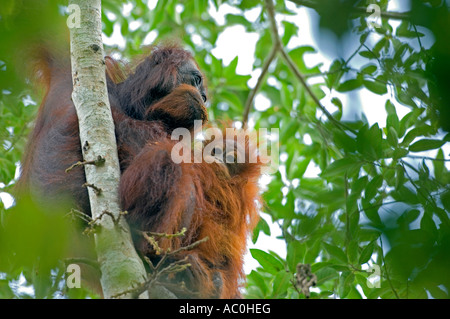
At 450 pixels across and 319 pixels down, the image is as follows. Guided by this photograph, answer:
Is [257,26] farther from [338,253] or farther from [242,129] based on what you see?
[338,253]

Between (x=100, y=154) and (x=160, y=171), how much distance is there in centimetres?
60

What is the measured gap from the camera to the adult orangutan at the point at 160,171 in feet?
11.0

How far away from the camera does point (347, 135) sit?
4.96 feet

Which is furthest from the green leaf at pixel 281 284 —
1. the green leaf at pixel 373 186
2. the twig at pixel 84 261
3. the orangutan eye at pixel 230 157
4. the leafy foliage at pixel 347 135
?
the twig at pixel 84 261

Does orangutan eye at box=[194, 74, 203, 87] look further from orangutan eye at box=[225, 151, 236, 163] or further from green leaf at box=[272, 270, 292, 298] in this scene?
green leaf at box=[272, 270, 292, 298]

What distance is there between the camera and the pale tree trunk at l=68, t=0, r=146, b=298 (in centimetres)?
241

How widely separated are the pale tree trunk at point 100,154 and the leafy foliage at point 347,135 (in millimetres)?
413

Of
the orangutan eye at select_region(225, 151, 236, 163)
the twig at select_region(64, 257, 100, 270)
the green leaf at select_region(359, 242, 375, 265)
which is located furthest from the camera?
the orangutan eye at select_region(225, 151, 236, 163)

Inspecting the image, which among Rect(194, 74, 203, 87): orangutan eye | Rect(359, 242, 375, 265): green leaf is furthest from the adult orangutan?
Rect(359, 242, 375, 265): green leaf

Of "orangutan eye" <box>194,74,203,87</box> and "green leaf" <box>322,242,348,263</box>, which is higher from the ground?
"orangutan eye" <box>194,74,203,87</box>

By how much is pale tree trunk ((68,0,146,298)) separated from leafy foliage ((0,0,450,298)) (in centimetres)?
41

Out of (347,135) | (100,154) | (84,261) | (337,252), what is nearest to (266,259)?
(337,252)

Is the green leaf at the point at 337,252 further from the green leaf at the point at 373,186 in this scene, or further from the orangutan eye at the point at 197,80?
the orangutan eye at the point at 197,80
